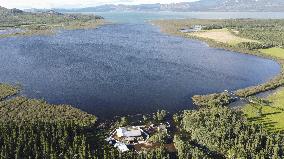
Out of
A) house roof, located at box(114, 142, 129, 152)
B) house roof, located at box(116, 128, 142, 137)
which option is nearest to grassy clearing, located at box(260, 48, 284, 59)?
house roof, located at box(116, 128, 142, 137)

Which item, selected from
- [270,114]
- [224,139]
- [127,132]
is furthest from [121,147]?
[270,114]

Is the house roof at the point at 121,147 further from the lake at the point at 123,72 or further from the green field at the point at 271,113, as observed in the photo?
the green field at the point at 271,113

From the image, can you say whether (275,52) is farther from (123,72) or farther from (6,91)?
(6,91)

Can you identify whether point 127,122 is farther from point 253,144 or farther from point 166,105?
point 253,144

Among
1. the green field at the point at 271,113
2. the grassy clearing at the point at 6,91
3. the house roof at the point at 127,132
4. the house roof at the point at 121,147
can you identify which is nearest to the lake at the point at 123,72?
the grassy clearing at the point at 6,91

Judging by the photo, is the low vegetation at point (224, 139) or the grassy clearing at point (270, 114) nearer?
the low vegetation at point (224, 139)

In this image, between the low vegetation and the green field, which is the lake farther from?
the green field
